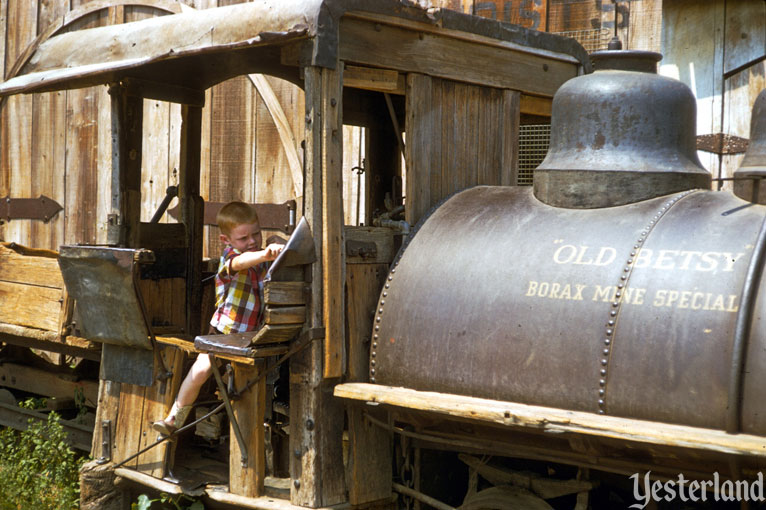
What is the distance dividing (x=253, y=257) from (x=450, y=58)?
1.52 metres

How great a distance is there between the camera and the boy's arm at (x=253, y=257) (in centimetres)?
478

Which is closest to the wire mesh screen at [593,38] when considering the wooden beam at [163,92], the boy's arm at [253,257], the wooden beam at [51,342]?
the wooden beam at [163,92]

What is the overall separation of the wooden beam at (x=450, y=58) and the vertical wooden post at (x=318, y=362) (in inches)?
10.1

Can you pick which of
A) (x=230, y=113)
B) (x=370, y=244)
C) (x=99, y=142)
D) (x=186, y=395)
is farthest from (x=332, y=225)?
(x=99, y=142)

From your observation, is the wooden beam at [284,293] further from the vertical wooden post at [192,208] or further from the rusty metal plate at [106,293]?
the vertical wooden post at [192,208]

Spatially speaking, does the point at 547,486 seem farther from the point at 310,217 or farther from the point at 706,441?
the point at 310,217

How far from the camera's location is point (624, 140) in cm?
445

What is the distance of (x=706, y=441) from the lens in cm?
347

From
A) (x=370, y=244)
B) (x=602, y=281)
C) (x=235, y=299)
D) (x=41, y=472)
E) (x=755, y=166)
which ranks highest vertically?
(x=755, y=166)

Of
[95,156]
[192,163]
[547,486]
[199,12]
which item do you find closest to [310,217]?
[199,12]

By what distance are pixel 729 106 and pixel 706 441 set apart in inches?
121

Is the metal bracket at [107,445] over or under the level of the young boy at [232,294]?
under

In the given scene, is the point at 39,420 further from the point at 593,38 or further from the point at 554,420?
the point at 593,38

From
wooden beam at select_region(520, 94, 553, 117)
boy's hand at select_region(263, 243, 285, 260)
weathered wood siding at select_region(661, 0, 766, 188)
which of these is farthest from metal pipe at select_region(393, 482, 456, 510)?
weathered wood siding at select_region(661, 0, 766, 188)
